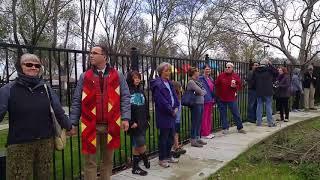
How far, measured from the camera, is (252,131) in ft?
34.1

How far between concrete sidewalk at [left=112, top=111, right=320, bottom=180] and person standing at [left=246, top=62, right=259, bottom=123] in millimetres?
1295

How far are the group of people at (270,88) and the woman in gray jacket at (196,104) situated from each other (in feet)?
10.4

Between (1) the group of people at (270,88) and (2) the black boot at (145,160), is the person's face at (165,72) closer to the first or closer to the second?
(2) the black boot at (145,160)

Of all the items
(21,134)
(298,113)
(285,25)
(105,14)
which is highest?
(105,14)

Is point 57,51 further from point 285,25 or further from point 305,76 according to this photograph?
point 285,25

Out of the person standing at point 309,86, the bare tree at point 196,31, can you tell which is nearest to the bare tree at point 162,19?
the bare tree at point 196,31

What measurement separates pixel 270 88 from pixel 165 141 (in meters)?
5.16

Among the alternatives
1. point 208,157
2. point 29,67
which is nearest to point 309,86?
point 208,157

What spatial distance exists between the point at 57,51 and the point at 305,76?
41.9ft

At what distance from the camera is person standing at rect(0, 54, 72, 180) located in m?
4.10

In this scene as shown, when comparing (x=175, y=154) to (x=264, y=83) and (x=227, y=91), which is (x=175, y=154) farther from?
(x=264, y=83)

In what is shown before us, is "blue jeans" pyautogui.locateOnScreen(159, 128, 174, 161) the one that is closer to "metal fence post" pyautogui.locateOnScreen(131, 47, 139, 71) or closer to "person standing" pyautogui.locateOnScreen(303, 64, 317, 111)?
"metal fence post" pyautogui.locateOnScreen(131, 47, 139, 71)

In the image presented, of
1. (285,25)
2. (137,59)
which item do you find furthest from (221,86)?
(285,25)

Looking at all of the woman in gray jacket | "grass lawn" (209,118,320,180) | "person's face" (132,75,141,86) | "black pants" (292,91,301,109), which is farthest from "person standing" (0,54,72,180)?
"black pants" (292,91,301,109)
